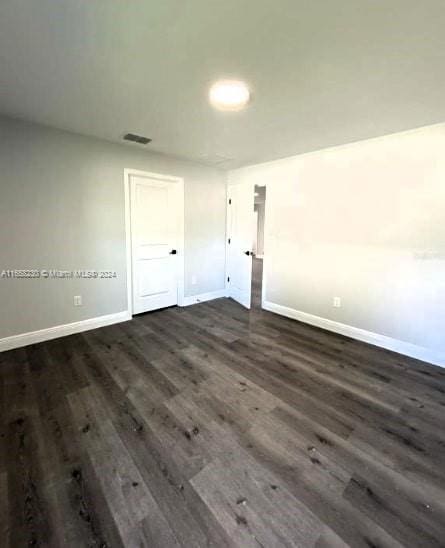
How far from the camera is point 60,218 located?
3100 mm

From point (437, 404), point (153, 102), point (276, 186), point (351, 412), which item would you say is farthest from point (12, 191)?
point (437, 404)

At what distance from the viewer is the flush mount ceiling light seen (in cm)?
198

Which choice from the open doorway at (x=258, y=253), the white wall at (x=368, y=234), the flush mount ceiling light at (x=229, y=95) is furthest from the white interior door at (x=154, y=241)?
the flush mount ceiling light at (x=229, y=95)

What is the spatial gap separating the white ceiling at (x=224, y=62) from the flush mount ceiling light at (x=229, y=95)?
0.07 m

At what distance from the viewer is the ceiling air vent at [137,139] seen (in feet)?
10.3

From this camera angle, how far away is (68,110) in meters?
2.46

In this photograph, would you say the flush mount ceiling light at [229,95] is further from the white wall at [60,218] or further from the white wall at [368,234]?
the white wall at [60,218]

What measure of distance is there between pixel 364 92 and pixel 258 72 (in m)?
0.88

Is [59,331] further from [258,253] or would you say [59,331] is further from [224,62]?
[258,253]

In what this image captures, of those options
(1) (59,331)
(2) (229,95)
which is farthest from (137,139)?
(1) (59,331)

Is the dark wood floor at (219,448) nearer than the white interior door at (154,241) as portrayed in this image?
Yes

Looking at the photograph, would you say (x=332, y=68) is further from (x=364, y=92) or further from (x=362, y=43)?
(x=364, y=92)

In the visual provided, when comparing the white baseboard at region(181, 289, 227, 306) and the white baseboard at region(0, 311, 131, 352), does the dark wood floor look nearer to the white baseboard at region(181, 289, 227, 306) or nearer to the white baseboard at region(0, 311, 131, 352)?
the white baseboard at region(0, 311, 131, 352)

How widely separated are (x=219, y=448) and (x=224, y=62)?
2478 mm
